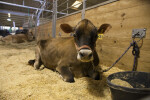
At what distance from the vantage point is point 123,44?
6.69ft

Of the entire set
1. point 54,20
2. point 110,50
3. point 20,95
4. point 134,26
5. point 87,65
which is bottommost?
point 20,95

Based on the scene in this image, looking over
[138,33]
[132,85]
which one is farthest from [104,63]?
[132,85]

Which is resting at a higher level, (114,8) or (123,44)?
(114,8)

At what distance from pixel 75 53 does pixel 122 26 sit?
104cm

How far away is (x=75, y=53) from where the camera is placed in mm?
2025

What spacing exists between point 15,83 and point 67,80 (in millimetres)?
834

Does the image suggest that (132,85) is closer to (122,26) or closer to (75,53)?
(75,53)

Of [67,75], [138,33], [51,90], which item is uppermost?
[138,33]

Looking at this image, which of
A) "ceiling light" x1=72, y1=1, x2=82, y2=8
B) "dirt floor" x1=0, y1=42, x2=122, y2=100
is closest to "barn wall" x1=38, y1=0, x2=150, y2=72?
"dirt floor" x1=0, y1=42, x2=122, y2=100

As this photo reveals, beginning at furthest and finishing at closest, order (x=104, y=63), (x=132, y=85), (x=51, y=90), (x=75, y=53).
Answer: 1. (x=104, y=63)
2. (x=75, y=53)
3. (x=51, y=90)
4. (x=132, y=85)

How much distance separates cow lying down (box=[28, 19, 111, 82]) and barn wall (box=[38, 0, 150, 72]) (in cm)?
40

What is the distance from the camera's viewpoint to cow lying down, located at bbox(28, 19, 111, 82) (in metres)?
1.49

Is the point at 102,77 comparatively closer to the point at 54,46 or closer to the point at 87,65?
the point at 87,65

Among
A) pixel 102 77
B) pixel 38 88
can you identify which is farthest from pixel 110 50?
pixel 38 88
